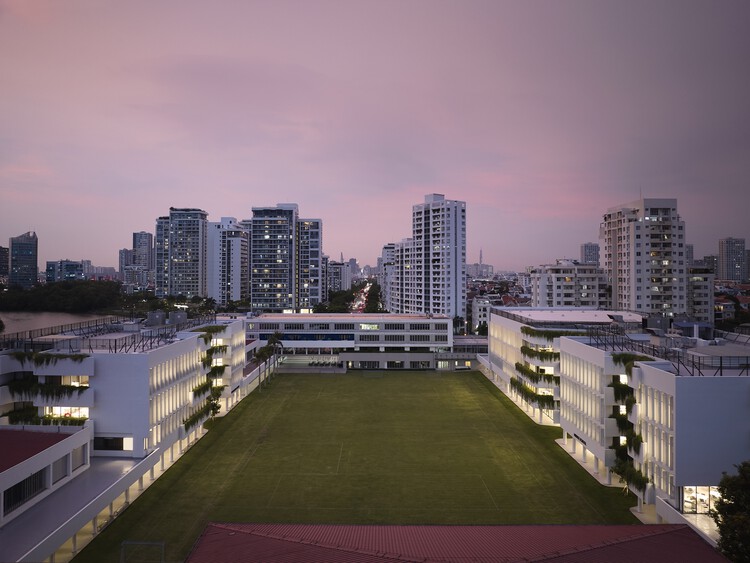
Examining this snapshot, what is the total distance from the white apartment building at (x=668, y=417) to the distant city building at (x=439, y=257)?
86874mm

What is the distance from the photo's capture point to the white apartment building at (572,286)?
108438mm

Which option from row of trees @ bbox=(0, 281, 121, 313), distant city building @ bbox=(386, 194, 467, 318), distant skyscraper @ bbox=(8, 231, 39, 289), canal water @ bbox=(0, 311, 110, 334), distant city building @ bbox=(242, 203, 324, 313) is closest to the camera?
canal water @ bbox=(0, 311, 110, 334)

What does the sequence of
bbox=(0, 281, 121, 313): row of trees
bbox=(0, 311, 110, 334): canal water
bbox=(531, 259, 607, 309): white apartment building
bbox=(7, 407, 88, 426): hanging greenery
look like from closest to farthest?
bbox=(7, 407, 88, 426): hanging greenery < bbox=(0, 311, 110, 334): canal water < bbox=(531, 259, 607, 309): white apartment building < bbox=(0, 281, 121, 313): row of trees

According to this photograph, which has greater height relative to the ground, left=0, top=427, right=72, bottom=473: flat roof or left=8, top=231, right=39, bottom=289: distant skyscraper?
left=8, top=231, right=39, bottom=289: distant skyscraper

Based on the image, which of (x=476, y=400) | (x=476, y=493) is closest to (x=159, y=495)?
(x=476, y=493)

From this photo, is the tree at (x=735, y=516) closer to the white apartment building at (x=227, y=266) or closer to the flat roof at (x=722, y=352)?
the flat roof at (x=722, y=352)

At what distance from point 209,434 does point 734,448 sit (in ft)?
127

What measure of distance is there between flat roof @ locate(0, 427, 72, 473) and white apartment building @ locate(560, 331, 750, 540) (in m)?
32.0

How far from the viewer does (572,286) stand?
108938mm

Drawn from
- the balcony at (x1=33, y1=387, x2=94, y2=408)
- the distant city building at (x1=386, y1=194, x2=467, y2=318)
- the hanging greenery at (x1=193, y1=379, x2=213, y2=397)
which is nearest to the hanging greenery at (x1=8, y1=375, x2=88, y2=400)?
the balcony at (x1=33, y1=387, x2=94, y2=408)

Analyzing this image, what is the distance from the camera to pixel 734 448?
962 inches

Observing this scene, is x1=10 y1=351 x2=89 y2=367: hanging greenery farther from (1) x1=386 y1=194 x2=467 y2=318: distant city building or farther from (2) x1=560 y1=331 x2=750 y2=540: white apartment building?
(1) x1=386 y1=194 x2=467 y2=318: distant city building

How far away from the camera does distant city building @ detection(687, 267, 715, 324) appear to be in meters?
103

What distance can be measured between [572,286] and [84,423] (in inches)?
3913
